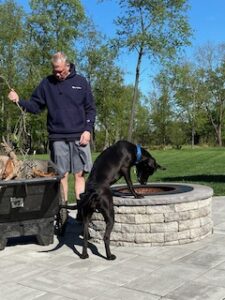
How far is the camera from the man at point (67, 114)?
539cm

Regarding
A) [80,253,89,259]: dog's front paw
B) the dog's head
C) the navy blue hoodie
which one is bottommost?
[80,253,89,259]: dog's front paw

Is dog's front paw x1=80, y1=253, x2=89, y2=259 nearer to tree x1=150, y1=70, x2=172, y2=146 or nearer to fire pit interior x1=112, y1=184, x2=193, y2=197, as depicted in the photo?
fire pit interior x1=112, y1=184, x2=193, y2=197

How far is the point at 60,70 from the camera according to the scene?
5.28 m

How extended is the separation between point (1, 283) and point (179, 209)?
1.97 metres

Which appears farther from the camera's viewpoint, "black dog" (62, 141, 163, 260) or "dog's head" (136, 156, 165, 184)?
"dog's head" (136, 156, 165, 184)

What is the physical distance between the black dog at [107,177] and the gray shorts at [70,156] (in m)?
0.68

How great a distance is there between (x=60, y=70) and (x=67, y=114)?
0.50m

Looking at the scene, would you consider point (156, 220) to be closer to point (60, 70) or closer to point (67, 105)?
point (67, 105)

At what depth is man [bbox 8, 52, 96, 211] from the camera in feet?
17.7

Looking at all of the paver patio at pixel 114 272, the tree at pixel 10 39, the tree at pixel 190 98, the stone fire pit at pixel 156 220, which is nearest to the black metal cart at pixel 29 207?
the paver patio at pixel 114 272

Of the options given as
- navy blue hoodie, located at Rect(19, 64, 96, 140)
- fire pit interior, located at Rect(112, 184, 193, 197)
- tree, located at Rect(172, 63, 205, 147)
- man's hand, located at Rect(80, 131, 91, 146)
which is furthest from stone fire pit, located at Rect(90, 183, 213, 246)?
tree, located at Rect(172, 63, 205, 147)

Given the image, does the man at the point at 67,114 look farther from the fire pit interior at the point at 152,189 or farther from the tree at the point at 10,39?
the tree at the point at 10,39

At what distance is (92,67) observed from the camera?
33344mm

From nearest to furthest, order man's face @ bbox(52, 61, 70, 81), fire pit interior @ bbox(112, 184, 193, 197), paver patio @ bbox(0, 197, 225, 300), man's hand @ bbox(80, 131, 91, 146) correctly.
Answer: paver patio @ bbox(0, 197, 225, 300) → man's face @ bbox(52, 61, 70, 81) → man's hand @ bbox(80, 131, 91, 146) → fire pit interior @ bbox(112, 184, 193, 197)
